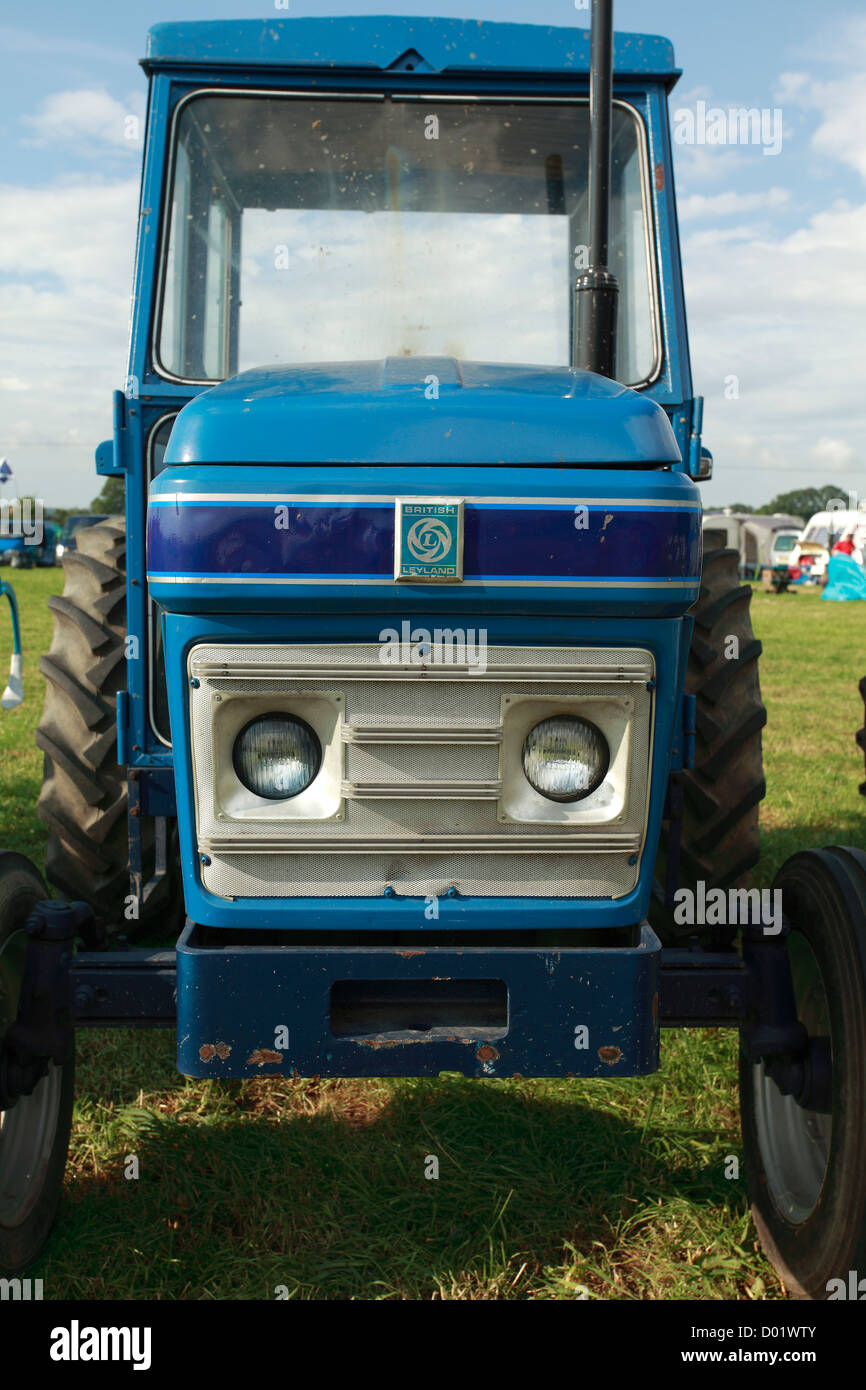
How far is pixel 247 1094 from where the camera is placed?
3.33m

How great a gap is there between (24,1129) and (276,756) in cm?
125

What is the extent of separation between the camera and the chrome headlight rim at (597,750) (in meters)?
2.16

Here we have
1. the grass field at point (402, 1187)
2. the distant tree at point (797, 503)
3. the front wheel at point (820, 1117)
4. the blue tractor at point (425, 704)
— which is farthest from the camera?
the distant tree at point (797, 503)

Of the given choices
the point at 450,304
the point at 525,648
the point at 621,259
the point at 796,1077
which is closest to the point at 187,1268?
the point at 796,1077

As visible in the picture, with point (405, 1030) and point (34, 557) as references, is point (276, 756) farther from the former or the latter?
point (34, 557)

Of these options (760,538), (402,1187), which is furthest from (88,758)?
(760,538)

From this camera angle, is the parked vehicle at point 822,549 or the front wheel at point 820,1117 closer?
the front wheel at point 820,1117

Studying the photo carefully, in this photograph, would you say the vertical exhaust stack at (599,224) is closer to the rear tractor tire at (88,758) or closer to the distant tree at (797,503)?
the rear tractor tire at (88,758)

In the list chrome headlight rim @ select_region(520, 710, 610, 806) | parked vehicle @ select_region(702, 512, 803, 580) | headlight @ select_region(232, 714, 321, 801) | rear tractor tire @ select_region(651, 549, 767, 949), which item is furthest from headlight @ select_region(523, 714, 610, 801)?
parked vehicle @ select_region(702, 512, 803, 580)

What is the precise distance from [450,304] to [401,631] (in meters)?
1.50

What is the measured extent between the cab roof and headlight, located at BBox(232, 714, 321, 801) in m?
1.90

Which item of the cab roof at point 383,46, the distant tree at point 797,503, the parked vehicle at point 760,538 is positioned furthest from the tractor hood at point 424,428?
the distant tree at point 797,503

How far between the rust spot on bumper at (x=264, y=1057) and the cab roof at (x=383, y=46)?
2.44 metres

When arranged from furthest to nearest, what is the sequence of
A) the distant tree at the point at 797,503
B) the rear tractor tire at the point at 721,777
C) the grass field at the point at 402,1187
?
the distant tree at the point at 797,503
the rear tractor tire at the point at 721,777
the grass field at the point at 402,1187
